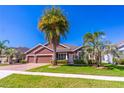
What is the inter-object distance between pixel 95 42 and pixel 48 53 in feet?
31.6

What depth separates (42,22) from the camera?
15.4m

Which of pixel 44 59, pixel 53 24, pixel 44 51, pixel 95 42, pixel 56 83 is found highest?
pixel 53 24

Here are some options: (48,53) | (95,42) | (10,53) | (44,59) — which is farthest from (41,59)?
(95,42)

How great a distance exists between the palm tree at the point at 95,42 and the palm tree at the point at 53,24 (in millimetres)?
2216

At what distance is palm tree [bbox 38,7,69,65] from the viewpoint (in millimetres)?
15117

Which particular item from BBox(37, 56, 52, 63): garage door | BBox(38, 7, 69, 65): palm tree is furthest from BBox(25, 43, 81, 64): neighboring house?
BBox(38, 7, 69, 65): palm tree

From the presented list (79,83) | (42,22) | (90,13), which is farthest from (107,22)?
(79,83)

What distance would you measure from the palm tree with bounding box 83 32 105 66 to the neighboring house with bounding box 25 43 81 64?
674cm

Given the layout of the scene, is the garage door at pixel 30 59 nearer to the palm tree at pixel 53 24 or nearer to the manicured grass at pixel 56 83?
the palm tree at pixel 53 24

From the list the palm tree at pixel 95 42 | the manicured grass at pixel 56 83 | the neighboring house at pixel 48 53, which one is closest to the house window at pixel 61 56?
the neighboring house at pixel 48 53

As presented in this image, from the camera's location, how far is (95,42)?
47.4ft

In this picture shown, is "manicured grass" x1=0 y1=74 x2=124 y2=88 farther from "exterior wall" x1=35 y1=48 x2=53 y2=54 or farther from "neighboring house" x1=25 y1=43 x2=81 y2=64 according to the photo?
"exterior wall" x1=35 y1=48 x2=53 y2=54

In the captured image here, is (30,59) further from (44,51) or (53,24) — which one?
(53,24)
